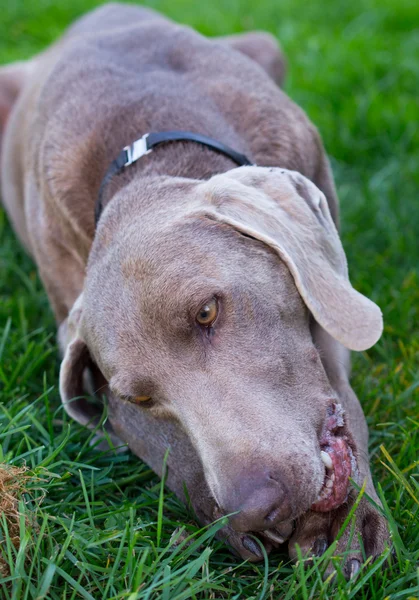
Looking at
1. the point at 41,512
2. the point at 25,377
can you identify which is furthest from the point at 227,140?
the point at 41,512

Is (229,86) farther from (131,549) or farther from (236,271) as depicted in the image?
(131,549)

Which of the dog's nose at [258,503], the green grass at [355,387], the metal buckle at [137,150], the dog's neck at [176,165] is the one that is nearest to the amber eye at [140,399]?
the green grass at [355,387]

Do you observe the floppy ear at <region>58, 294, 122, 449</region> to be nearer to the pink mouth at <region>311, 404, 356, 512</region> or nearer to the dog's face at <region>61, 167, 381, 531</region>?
the dog's face at <region>61, 167, 381, 531</region>

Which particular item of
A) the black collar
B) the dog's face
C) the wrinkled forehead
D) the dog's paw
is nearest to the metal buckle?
the black collar

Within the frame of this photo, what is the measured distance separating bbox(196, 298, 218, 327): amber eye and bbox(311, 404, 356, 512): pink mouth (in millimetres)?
431

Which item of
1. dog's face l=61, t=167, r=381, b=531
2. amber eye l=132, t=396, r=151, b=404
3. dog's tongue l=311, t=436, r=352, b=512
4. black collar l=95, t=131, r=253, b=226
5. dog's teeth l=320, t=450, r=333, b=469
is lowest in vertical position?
dog's tongue l=311, t=436, r=352, b=512

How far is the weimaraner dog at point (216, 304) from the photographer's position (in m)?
2.13

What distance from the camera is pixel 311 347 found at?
240 centimetres

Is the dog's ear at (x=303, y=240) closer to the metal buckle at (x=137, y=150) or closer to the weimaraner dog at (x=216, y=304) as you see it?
the weimaraner dog at (x=216, y=304)

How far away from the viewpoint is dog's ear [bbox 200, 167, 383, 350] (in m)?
2.34

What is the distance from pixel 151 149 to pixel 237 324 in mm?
907

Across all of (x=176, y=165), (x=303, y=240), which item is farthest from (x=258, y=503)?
(x=176, y=165)

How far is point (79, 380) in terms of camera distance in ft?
9.16

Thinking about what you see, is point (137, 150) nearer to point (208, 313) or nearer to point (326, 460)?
point (208, 313)
